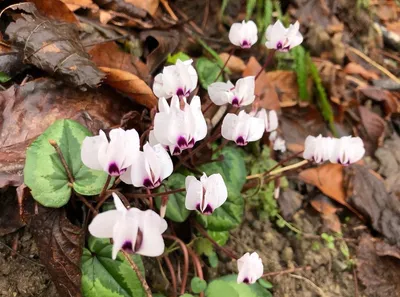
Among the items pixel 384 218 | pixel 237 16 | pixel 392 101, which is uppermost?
pixel 237 16

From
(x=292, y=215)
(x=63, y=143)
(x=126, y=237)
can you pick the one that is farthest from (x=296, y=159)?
(x=126, y=237)

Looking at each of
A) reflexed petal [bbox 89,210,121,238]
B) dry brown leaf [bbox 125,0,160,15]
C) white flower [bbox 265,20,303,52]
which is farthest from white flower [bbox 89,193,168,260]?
dry brown leaf [bbox 125,0,160,15]

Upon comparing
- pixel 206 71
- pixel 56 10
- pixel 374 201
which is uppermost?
pixel 56 10

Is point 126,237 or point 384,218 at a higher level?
point 126,237

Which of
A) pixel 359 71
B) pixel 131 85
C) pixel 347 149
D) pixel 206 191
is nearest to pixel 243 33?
pixel 131 85

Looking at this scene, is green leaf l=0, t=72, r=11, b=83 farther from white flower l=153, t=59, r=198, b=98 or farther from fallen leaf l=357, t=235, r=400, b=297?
fallen leaf l=357, t=235, r=400, b=297

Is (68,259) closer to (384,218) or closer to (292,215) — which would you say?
(292,215)

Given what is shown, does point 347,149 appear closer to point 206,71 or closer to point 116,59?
point 206,71
